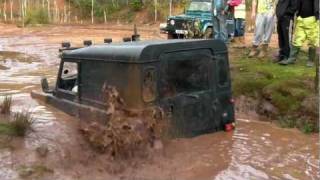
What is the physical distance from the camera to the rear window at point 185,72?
603 centimetres

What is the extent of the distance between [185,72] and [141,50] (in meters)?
0.72

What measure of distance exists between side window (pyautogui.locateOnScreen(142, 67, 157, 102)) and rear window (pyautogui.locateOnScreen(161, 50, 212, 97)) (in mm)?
115

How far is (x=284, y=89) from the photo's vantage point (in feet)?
26.8

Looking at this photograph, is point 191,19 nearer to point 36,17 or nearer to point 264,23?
point 264,23

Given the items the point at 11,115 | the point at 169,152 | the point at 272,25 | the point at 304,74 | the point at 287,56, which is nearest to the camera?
the point at 169,152

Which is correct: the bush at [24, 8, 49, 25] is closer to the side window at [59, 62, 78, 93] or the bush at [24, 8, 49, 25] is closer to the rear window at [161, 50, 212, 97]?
the side window at [59, 62, 78, 93]

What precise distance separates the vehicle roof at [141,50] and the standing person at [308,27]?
3.14 metres

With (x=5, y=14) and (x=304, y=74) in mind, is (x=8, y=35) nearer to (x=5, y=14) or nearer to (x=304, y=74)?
(x=5, y=14)

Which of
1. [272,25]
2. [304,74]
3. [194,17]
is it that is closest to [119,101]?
[304,74]

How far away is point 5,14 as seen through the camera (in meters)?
36.8

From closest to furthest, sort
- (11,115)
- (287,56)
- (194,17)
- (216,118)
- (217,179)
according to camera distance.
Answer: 1. (217,179)
2. (216,118)
3. (11,115)
4. (287,56)
5. (194,17)

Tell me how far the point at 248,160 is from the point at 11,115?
3.10 meters

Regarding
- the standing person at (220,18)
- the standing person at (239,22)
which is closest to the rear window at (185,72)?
the standing person at (220,18)

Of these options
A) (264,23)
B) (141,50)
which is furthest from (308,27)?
(141,50)
